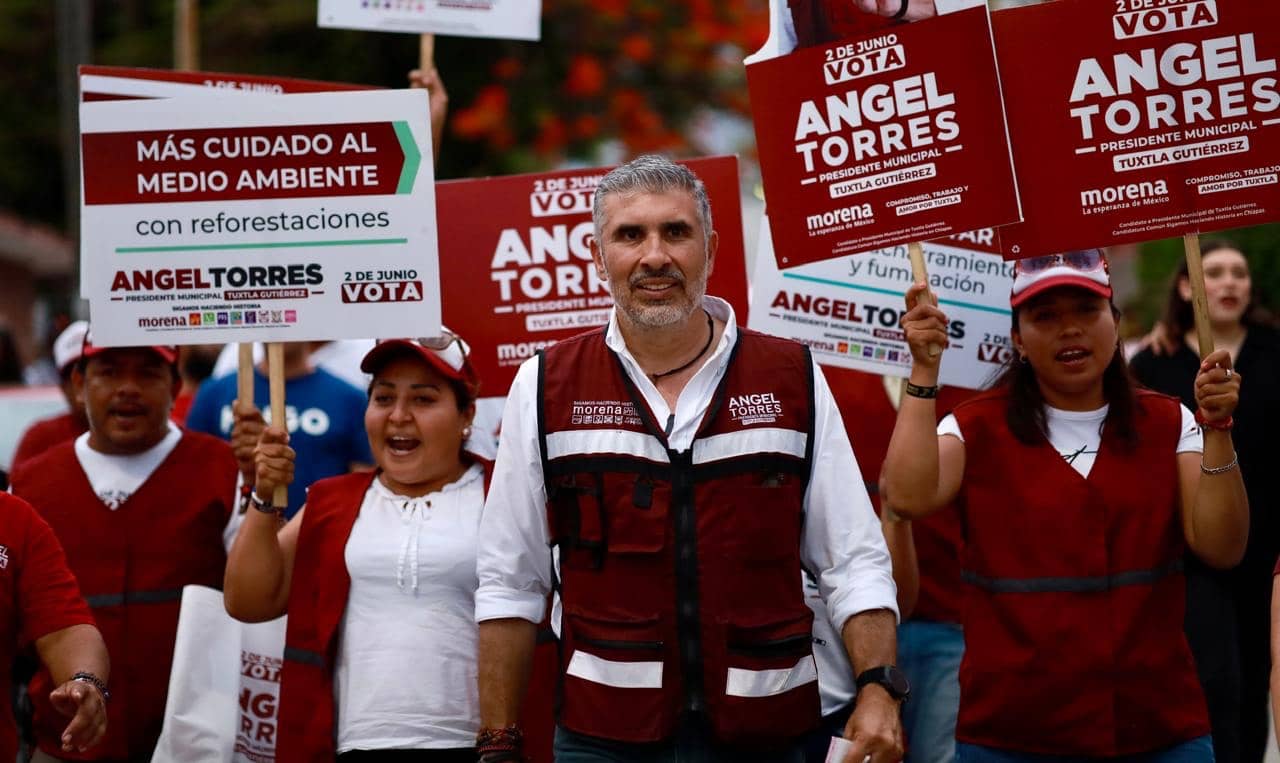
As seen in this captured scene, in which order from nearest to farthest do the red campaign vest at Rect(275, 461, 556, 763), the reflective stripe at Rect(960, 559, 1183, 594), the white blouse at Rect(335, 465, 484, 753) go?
the reflective stripe at Rect(960, 559, 1183, 594)
the white blouse at Rect(335, 465, 484, 753)
the red campaign vest at Rect(275, 461, 556, 763)

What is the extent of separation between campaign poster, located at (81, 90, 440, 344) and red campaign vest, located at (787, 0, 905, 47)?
1.13m

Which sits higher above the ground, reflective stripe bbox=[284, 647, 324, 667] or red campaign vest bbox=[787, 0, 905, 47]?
red campaign vest bbox=[787, 0, 905, 47]

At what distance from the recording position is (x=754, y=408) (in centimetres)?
420

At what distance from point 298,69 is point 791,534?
18.0m

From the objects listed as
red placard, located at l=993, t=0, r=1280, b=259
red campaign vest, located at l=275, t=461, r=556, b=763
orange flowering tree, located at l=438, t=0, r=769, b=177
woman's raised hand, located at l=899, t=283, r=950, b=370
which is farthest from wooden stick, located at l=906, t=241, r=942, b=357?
orange flowering tree, located at l=438, t=0, r=769, b=177

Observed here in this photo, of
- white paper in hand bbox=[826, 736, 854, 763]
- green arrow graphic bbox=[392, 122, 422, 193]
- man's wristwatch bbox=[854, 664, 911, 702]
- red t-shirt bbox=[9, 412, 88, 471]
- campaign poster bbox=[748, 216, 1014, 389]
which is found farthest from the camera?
red t-shirt bbox=[9, 412, 88, 471]

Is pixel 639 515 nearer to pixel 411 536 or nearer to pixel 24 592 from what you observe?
pixel 411 536

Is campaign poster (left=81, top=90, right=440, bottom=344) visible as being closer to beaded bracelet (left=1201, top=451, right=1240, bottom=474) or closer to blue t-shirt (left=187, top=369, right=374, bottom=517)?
blue t-shirt (left=187, top=369, right=374, bottom=517)

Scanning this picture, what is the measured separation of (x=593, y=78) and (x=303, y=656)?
15622 mm

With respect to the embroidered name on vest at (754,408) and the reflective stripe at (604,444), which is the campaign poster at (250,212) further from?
the embroidered name on vest at (754,408)

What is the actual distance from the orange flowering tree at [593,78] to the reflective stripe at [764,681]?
16.1 m

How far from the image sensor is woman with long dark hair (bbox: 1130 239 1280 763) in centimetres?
652

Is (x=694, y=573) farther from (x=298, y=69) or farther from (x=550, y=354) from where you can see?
(x=298, y=69)

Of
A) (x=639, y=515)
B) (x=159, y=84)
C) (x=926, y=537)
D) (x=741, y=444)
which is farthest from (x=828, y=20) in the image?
(x=159, y=84)
